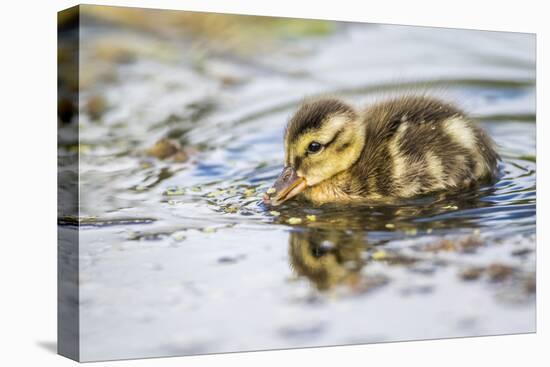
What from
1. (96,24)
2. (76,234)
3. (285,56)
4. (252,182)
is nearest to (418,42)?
(285,56)

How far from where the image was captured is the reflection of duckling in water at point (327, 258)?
3848 mm

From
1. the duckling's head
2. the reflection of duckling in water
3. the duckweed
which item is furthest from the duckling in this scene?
the reflection of duckling in water

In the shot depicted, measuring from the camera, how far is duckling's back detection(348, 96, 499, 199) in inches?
170

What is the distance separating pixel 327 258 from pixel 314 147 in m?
0.59

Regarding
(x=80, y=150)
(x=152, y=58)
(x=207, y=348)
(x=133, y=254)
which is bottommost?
(x=207, y=348)

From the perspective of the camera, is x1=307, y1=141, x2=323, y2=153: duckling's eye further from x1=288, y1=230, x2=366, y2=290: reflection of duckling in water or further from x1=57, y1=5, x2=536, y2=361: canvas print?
x1=288, y1=230, x2=366, y2=290: reflection of duckling in water

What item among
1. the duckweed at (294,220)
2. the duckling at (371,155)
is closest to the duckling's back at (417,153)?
the duckling at (371,155)

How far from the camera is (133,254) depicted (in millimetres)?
3791

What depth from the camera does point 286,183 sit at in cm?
427

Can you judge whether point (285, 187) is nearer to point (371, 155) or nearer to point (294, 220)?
point (294, 220)

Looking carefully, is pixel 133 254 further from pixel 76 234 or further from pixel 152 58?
pixel 152 58

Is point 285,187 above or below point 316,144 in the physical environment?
below

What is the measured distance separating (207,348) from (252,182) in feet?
3.72

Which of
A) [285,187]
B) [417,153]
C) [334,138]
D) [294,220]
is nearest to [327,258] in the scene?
[294,220]
